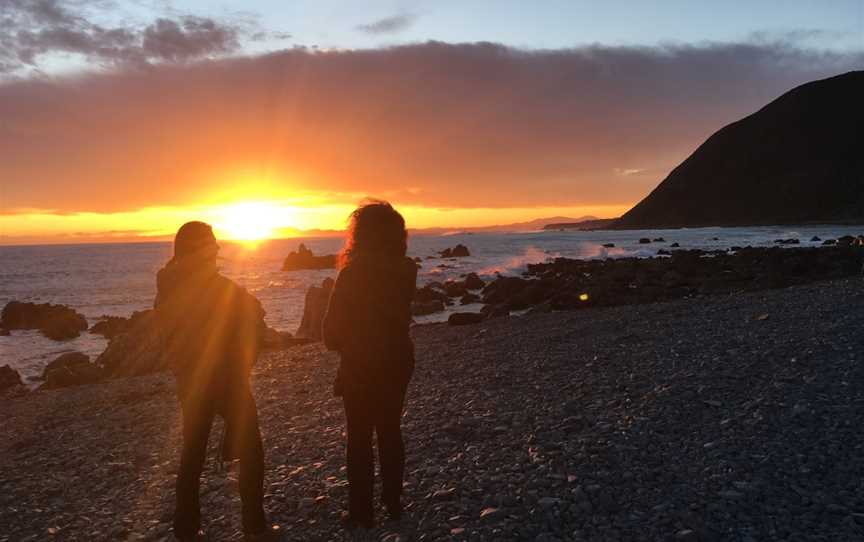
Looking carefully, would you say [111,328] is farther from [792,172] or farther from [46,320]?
[792,172]

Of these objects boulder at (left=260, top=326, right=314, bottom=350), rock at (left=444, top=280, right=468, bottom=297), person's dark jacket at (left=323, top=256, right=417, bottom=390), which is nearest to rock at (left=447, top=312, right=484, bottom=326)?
boulder at (left=260, top=326, right=314, bottom=350)

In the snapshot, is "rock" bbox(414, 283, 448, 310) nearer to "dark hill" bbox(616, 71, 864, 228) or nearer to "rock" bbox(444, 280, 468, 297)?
"rock" bbox(444, 280, 468, 297)

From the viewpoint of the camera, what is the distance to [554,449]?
7102mm

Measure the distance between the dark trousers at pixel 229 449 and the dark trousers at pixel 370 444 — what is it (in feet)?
2.71

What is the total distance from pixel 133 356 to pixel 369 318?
17.5 meters

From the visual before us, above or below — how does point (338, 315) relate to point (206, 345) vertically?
above

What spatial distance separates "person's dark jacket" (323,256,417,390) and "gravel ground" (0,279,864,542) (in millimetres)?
1459

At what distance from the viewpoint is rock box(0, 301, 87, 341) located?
32781 millimetres

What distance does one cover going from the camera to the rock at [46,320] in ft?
108

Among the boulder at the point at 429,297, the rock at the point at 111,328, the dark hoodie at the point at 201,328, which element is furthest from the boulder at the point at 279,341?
the dark hoodie at the point at 201,328

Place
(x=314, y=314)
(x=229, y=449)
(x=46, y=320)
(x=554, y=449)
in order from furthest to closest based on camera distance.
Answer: (x=46, y=320)
(x=314, y=314)
(x=554, y=449)
(x=229, y=449)

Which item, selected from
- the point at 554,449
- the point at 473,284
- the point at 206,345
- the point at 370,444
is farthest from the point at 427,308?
the point at 206,345

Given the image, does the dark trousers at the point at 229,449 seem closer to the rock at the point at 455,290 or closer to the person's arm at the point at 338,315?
the person's arm at the point at 338,315

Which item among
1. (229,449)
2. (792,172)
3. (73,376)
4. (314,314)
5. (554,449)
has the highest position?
(792,172)
